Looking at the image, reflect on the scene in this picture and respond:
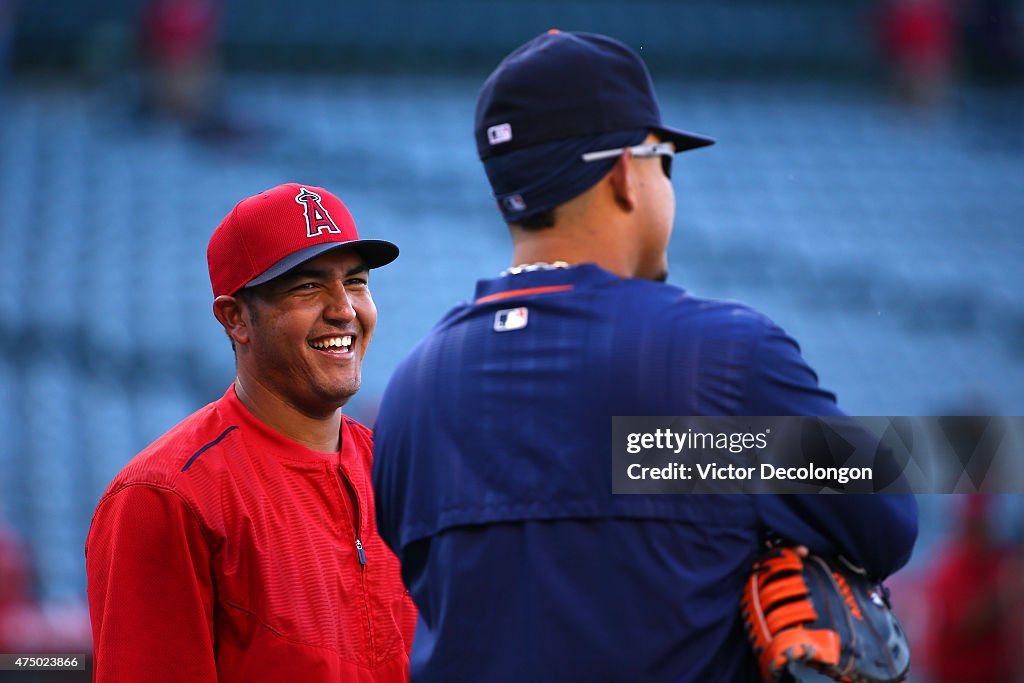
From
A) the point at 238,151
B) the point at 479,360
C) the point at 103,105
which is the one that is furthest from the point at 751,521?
the point at 103,105

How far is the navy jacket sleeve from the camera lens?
1.64 m

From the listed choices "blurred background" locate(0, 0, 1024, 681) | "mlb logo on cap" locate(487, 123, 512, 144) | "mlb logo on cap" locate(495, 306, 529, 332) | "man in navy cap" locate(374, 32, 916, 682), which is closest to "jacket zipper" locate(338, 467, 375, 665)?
"man in navy cap" locate(374, 32, 916, 682)

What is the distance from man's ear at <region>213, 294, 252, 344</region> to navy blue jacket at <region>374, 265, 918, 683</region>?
0.77m

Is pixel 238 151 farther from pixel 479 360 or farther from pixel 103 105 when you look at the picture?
pixel 479 360

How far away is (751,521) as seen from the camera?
5.44 ft

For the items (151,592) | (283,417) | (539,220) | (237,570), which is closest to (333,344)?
(283,417)

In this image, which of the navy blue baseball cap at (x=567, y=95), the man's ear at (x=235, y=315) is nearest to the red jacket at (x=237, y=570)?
the man's ear at (x=235, y=315)

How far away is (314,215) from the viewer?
243cm

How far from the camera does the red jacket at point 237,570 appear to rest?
2.08m

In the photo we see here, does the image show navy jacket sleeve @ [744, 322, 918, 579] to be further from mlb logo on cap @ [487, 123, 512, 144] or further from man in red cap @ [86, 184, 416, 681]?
man in red cap @ [86, 184, 416, 681]

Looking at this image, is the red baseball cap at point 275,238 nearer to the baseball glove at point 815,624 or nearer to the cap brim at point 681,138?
the cap brim at point 681,138

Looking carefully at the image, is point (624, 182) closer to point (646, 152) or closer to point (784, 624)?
point (646, 152)

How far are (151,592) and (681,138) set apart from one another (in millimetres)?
1099

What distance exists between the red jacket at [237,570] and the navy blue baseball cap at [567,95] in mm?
791
